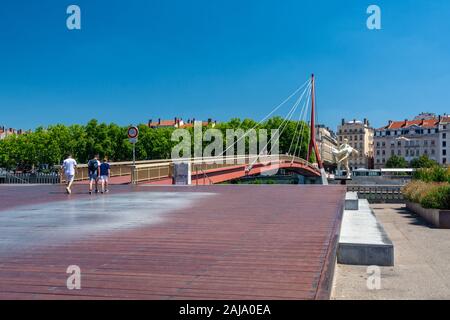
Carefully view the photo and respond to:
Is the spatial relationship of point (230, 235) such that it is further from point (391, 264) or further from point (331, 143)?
point (331, 143)

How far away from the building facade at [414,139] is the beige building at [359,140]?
7839mm

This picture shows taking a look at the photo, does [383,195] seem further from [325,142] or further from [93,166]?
[325,142]

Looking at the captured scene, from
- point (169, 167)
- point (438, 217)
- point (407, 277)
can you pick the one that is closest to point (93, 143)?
point (169, 167)

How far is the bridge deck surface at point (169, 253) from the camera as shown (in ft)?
14.7

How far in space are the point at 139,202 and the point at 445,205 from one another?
1150 cm

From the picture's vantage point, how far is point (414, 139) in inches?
5344

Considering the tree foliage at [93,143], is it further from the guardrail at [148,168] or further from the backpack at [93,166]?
the backpack at [93,166]

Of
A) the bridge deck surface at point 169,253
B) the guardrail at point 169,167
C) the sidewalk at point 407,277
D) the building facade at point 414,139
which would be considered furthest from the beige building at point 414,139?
the bridge deck surface at point 169,253

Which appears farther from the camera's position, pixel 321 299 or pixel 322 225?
pixel 322 225

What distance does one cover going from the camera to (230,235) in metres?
7.47

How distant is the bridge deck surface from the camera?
4469 mm

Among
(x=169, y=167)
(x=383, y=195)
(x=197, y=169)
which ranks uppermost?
(x=169, y=167)

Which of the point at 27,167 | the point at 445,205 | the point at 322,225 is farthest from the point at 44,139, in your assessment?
the point at 322,225

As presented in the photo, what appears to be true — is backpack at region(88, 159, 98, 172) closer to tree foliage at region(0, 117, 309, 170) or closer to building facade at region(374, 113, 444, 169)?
tree foliage at region(0, 117, 309, 170)
